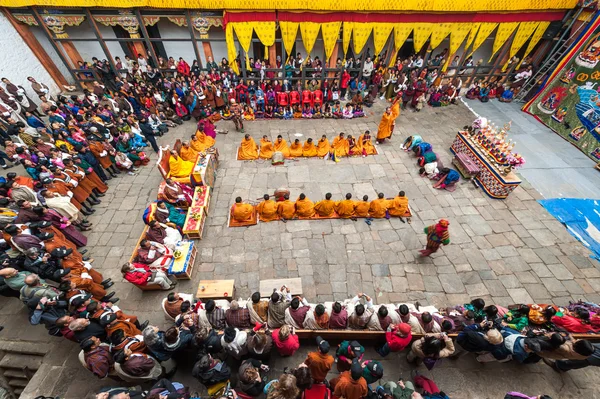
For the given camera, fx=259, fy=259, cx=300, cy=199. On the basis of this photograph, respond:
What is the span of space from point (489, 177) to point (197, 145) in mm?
10495

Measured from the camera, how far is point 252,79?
13.1 metres

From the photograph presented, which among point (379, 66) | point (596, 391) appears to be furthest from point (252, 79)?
point (596, 391)

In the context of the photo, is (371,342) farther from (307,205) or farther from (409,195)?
(409,195)

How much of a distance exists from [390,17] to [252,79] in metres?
6.96

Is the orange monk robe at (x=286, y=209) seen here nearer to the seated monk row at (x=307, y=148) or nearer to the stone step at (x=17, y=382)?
the seated monk row at (x=307, y=148)

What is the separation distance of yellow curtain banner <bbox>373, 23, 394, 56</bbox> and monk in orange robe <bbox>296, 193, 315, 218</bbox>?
9.42 m

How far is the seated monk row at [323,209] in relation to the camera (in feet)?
24.6

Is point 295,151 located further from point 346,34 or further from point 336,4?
point 336,4

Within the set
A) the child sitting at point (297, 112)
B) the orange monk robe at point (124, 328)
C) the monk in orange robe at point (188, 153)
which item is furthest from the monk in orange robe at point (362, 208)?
the child sitting at point (297, 112)

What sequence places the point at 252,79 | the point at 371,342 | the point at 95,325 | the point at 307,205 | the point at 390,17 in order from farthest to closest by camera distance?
the point at 252,79, the point at 390,17, the point at 307,205, the point at 371,342, the point at 95,325

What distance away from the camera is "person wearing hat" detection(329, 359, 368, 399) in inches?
142

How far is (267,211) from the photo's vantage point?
7551mm

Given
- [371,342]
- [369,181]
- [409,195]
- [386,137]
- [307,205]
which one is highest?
[386,137]

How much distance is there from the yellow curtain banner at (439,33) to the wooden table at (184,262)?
542 inches
